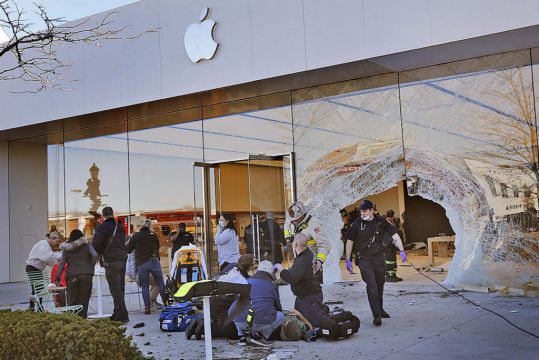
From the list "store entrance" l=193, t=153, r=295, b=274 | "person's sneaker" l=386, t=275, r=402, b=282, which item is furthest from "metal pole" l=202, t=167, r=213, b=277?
"person's sneaker" l=386, t=275, r=402, b=282

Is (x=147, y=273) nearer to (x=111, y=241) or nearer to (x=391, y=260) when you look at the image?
(x=111, y=241)

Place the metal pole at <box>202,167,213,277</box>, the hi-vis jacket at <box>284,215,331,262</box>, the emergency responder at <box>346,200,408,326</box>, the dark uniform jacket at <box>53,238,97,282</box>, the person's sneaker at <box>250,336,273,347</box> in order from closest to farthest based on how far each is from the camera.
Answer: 1. the person's sneaker at <box>250,336,273,347</box>
2. the hi-vis jacket at <box>284,215,331,262</box>
3. the emergency responder at <box>346,200,408,326</box>
4. the dark uniform jacket at <box>53,238,97,282</box>
5. the metal pole at <box>202,167,213,277</box>

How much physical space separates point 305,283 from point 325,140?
16.7 ft

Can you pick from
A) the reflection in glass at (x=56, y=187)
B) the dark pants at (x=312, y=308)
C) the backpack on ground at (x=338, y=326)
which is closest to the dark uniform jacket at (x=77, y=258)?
the dark pants at (x=312, y=308)

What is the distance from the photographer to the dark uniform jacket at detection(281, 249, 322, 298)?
814cm

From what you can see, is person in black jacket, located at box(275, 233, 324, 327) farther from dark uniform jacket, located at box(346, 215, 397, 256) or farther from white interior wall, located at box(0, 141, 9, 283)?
white interior wall, located at box(0, 141, 9, 283)

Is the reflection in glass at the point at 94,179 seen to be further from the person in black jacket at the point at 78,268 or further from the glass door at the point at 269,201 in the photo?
the person in black jacket at the point at 78,268

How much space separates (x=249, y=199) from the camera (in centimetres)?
1473

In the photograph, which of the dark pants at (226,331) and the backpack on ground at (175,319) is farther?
the backpack on ground at (175,319)

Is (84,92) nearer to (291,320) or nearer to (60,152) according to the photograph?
(60,152)

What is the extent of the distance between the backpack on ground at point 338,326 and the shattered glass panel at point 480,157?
12.5 ft

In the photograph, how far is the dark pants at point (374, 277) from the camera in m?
9.04

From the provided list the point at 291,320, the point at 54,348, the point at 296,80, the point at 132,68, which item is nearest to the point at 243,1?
the point at 296,80

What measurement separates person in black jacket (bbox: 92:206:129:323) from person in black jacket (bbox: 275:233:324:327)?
348cm
